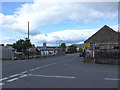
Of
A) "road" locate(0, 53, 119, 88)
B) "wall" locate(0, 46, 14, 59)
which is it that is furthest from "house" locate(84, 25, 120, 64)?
"wall" locate(0, 46, 14, 59)

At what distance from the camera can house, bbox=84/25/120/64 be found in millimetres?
21297

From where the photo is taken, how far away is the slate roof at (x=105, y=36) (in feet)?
105

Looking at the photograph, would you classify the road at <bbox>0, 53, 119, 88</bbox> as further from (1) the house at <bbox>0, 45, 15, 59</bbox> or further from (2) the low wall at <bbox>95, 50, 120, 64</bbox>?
(1) the house at <bbox>0, 45, 15, 59</bbox>

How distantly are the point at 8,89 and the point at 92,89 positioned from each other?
11.6ft

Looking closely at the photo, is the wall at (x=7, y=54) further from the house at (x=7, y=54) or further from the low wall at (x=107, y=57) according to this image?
the low wall at (x=107, y=57)

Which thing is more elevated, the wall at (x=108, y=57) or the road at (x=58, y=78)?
the wall at (x=108, y=57)

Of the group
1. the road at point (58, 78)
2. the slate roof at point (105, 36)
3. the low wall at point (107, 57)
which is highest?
the slate roof at point (105, 36)

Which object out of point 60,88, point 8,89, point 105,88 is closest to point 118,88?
point 105,88

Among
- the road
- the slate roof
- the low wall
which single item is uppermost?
the slate roof

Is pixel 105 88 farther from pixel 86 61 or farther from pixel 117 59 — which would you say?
pixel 86 61

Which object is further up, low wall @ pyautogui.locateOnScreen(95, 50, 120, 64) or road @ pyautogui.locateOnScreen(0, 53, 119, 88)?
low wall @ pyautogui.locateOnScreen(95, 50, 120, 64)

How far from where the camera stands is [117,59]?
2075 cm

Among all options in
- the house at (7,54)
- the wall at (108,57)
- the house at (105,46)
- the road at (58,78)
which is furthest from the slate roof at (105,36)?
the road at (58,78)

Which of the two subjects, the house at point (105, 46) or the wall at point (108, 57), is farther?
the house at point (105, 46)
